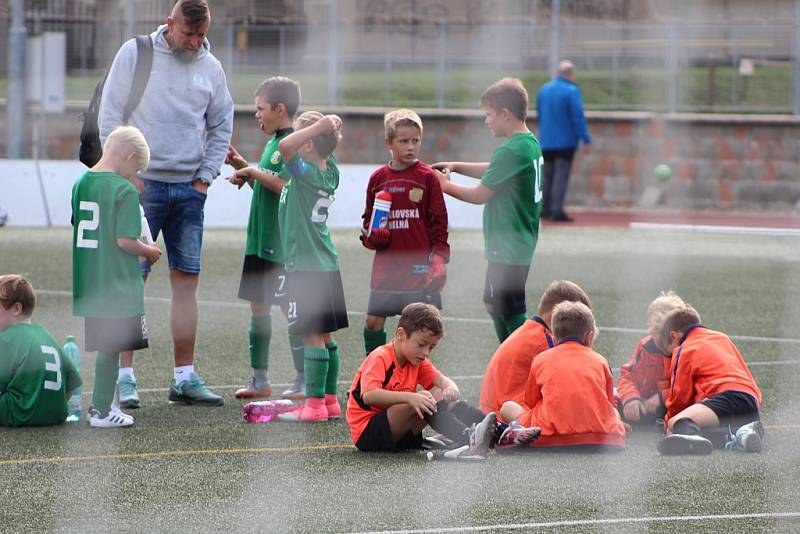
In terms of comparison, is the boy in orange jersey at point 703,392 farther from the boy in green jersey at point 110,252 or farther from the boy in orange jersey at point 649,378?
the boy in green jersey at point 110,252

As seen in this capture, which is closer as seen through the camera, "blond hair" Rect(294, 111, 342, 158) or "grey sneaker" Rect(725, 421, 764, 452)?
"grey sneaker" Rect(725, 421, 764, 452)

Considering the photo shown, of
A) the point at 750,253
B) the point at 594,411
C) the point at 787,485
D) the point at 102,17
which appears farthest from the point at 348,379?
the point at 750,253

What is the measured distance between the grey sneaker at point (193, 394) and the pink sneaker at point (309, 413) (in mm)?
262

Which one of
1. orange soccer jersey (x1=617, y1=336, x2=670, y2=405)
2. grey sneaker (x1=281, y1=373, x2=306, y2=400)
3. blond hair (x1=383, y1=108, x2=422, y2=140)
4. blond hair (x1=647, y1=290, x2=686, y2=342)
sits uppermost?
blond hair (x1=383, y1=108, x2=422, y2=140)

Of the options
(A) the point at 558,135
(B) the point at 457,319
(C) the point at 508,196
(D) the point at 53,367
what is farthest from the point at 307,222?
(A) the point at 558,135

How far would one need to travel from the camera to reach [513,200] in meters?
3.29

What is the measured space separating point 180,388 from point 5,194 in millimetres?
4535

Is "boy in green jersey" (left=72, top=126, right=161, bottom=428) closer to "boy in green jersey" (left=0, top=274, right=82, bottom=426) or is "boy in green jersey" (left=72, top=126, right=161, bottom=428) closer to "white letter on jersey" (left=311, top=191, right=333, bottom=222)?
"boy in green jersey" (left=0, top=274, right=82, bottom=426)

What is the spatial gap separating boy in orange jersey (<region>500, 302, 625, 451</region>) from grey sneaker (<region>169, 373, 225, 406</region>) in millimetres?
826

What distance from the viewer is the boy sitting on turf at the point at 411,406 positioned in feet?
8.62

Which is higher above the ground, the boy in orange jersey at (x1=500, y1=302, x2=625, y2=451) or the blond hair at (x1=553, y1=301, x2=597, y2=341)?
the blond hair at (x1=553, y1=301, x2=597, y2=341)

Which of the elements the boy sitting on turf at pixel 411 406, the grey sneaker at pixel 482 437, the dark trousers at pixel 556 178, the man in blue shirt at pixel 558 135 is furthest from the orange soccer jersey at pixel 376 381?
the dark trousers at pixel 556 178

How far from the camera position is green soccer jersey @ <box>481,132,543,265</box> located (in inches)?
127

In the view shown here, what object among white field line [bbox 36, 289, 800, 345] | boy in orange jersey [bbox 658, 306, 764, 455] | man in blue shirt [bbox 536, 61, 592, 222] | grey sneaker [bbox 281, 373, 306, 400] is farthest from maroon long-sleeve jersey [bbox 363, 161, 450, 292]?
man in blue shirt [bbox 536, 61, 592, 222]
